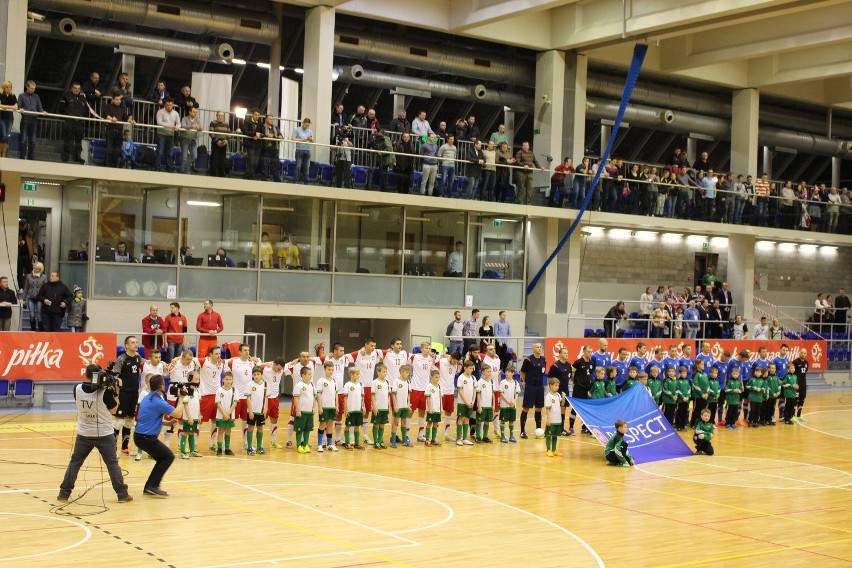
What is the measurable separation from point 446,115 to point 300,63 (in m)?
6.60

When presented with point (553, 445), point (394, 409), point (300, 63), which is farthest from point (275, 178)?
point (553, 445)

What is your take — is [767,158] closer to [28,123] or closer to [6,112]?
[28,123]

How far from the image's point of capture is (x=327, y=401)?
19609mm

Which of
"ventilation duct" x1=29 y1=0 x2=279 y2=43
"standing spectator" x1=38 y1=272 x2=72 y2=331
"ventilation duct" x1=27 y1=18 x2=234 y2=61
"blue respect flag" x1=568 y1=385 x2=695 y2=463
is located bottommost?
"blue respect flag" x1=568 y1=385 x2=695 y2=463

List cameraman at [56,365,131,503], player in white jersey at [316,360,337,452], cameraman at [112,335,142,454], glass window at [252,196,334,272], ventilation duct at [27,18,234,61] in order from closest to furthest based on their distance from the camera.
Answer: cameraman at [56,365,131,503] < cameraman at [112,335,142,454] < player in white jersey at [316,360,337,452] < ventilation duct at [27,18,234,61] < glass window at [252,196,334,272]

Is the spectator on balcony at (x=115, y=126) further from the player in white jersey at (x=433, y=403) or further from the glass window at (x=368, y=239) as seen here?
the player in white jersey at (x=433, y=403)

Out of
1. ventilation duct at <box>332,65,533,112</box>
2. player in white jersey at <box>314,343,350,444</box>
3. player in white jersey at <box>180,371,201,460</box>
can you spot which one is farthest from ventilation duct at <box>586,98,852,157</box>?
player in white jersey at <box>180,371,201,460</box>

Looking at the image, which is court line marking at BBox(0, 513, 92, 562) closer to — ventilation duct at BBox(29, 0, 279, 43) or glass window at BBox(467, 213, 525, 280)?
ventilation duct at BBox(29, 0, 279, 43)

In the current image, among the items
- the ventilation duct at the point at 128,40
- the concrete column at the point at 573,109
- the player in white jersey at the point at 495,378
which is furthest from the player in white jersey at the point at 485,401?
the concrete column at the point at 573,109

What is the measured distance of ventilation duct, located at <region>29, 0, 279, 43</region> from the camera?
86.4ft

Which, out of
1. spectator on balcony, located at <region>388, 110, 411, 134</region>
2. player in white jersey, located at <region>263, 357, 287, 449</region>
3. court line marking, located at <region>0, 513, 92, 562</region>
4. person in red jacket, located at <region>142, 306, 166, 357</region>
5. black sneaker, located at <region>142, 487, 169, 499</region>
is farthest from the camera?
Answer: spectator on balcony, located at <region>388, 110, 411, 134</region>

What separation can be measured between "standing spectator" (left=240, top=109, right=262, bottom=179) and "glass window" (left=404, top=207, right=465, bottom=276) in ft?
18.3

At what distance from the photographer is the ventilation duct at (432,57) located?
102 feet

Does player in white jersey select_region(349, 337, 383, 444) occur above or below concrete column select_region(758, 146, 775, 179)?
below
